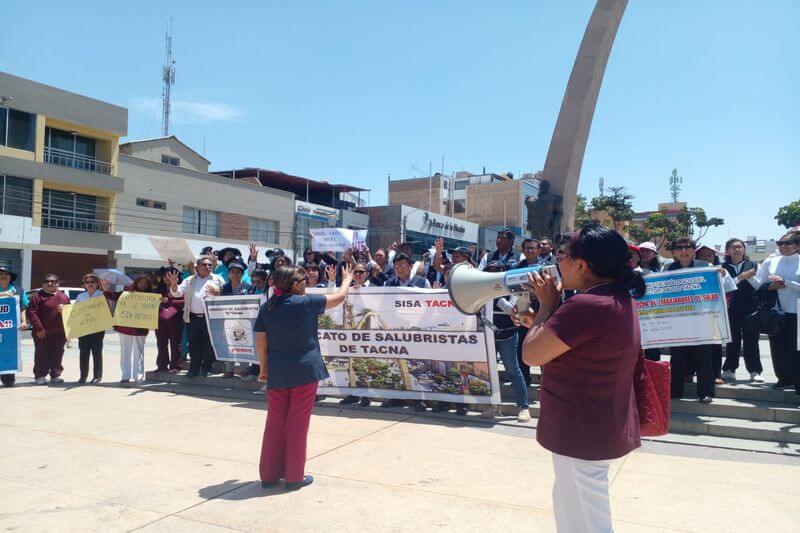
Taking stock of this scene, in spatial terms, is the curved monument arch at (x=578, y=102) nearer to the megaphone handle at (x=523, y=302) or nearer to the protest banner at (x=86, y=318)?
the protest banner at (x=86, y=318)

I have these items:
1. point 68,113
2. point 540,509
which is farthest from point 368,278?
point 68,113

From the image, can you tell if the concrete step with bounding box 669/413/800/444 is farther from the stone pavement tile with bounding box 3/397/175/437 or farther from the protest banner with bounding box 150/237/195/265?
the protest banner with bounding box 150/237/195/265

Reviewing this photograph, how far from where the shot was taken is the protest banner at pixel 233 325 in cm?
867

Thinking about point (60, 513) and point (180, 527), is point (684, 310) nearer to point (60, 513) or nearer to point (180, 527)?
point (180, 527)

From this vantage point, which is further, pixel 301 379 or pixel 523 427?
pixel 523 427

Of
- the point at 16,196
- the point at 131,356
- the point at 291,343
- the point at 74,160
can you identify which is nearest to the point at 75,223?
A: the point at 74,160

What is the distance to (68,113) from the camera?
28375 millimetres

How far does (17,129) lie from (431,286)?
25.7 metres

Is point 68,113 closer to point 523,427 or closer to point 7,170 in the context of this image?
point 7,170

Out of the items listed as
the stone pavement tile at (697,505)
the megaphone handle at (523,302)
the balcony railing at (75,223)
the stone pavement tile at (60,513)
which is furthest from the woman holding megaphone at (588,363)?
the balcony railing at (75,223)

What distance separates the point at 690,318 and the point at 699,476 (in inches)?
88.1

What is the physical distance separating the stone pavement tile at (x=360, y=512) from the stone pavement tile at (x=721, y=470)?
4.93 feet

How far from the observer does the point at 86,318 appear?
9.27 m

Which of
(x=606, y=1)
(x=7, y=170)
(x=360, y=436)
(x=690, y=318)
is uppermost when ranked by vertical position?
(x=606, y=1)
